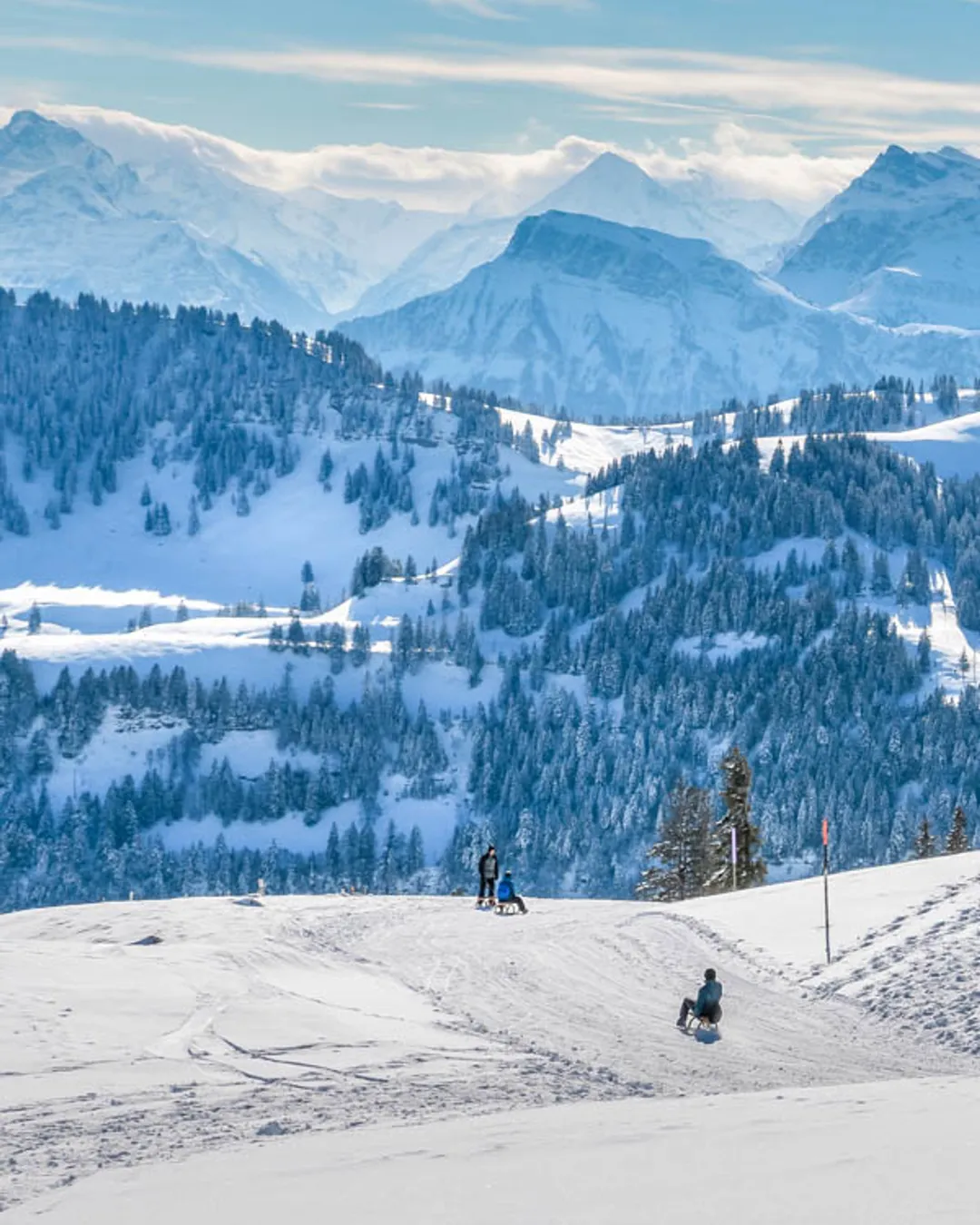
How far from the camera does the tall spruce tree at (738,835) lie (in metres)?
92.5

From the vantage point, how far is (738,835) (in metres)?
92.4

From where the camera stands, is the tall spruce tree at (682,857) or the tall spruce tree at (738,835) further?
the tall spruce tree at (682,857)

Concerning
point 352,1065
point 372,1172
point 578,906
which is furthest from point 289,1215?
point 578,906

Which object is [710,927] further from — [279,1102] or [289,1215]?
[289,1215]

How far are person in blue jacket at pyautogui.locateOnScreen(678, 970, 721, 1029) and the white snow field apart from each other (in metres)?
0.53

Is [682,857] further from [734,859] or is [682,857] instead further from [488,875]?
[488,875]

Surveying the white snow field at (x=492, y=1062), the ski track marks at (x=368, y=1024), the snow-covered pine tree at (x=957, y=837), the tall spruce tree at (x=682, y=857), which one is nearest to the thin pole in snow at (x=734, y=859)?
the tall spruce tree at (x=682, y=857)

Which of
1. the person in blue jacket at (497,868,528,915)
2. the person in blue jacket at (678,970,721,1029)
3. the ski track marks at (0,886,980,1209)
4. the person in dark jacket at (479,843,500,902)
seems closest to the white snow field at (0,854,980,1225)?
the ski track marks at (0,886,980,1209)

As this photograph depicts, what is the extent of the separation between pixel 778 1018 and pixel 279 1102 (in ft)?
47.2

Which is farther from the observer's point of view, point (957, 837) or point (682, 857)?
point (957, 837)

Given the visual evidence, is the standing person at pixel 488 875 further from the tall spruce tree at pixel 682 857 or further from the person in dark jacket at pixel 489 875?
the tall spruce tree at pixel 682 857

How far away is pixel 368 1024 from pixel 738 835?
53810 mm

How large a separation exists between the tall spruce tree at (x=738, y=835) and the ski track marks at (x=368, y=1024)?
116ft

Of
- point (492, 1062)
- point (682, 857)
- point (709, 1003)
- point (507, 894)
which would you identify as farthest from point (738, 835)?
point (492, 1062)
